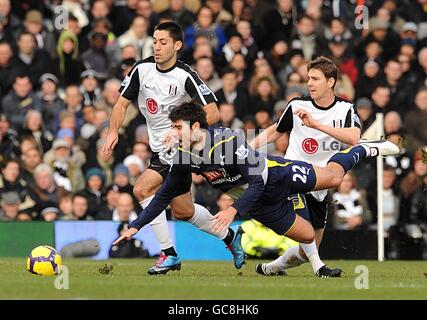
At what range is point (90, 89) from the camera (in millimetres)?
20734

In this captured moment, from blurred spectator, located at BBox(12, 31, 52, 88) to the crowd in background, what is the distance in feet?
0.07

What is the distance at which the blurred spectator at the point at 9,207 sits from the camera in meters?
18.5

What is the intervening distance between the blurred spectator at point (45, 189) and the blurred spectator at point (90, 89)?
6.60ft

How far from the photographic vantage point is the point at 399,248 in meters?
17.8

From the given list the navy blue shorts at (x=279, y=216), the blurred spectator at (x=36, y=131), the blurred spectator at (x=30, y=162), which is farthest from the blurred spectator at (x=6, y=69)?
the navy blue shorts at (x=279, y=216)

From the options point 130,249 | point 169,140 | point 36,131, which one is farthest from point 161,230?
point 36,131

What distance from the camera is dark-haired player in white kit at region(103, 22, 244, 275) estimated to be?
13438mm

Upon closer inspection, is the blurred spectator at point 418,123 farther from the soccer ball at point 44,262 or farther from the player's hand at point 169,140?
the soccer ball at point 44,262

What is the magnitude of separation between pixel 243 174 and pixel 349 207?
6207 millimetres

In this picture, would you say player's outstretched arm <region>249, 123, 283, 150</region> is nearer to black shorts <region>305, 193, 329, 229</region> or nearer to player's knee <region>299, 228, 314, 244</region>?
black shorts <region>305, 193, 329, 229</region>

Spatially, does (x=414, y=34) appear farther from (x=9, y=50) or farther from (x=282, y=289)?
(x=282, y=289)

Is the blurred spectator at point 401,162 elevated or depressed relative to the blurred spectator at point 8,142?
depressed
